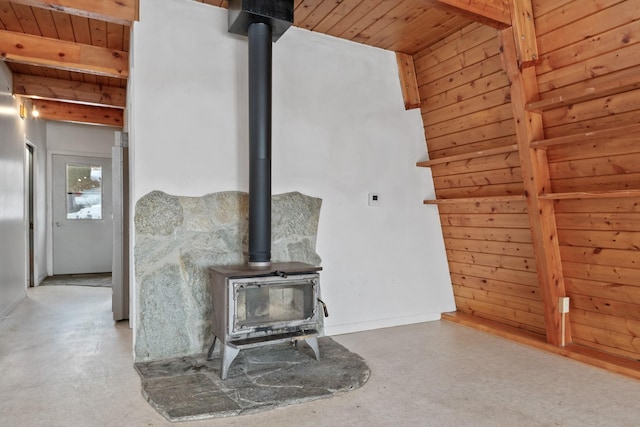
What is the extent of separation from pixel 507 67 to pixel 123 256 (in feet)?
12.0

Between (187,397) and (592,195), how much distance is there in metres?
2.61

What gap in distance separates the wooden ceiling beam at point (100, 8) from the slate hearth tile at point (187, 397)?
7.71ft

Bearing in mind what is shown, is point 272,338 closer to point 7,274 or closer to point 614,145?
point 614,145

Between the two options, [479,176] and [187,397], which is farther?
[479,176]

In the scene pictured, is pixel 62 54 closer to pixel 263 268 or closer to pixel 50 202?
pixel 263 268

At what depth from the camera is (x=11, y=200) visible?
171 inches

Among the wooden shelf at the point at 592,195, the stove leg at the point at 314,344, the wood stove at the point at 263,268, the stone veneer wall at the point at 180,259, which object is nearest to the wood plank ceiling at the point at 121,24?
the wood stove at the point at 263,268

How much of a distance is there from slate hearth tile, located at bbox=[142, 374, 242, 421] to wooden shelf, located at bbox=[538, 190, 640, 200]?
2293 mm

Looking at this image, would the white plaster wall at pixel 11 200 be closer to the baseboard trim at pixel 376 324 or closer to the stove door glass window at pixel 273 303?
the stove door glass window at pixel 273 303

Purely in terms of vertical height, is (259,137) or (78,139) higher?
(78,139)

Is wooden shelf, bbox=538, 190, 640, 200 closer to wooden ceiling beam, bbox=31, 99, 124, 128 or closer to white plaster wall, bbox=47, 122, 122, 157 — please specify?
wooden ceiling beam, bbox=31, 99, 124, 128

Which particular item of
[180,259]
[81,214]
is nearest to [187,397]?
[180,259]

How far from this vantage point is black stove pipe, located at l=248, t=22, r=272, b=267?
2.74m

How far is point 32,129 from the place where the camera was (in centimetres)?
558
